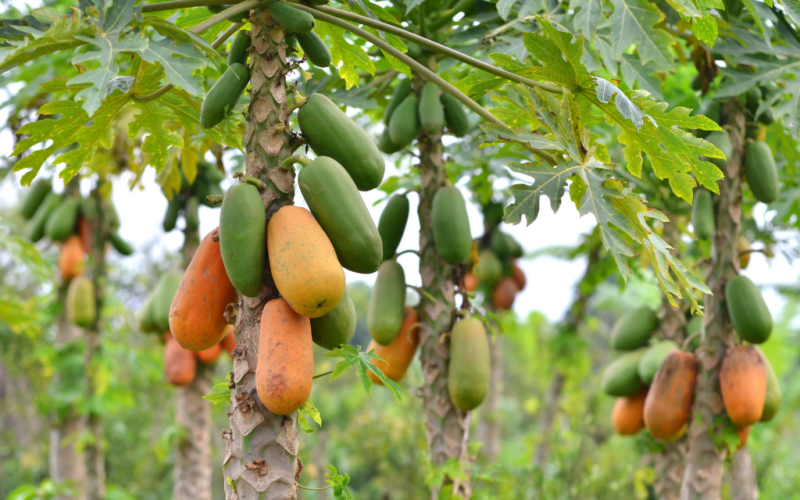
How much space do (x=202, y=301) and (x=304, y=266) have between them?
0.32 metres

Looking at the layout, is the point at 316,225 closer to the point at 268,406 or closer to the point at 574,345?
the point at 268,406

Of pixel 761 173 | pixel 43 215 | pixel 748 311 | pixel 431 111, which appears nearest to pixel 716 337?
pixel 748 311

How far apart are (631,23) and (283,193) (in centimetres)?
133

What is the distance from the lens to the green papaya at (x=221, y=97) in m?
1.60

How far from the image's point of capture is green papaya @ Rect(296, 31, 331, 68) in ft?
5.70

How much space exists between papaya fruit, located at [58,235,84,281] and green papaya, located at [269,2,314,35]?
3.93 m

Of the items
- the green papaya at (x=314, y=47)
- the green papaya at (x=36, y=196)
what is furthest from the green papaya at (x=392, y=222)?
the green papaya at (x=36, y=196)

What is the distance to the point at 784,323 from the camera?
A: 53.0 feet

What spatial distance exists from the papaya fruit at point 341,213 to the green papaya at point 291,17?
0.34 metres

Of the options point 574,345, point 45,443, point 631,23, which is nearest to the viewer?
point 631,23

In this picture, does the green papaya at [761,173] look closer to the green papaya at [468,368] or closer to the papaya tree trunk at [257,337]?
the green papaya at [468,368]

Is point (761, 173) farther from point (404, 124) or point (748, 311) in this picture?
point (404, 124)

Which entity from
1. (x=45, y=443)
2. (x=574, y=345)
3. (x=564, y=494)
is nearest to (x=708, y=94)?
(x=574, y=345)

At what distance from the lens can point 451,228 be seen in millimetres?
2432
